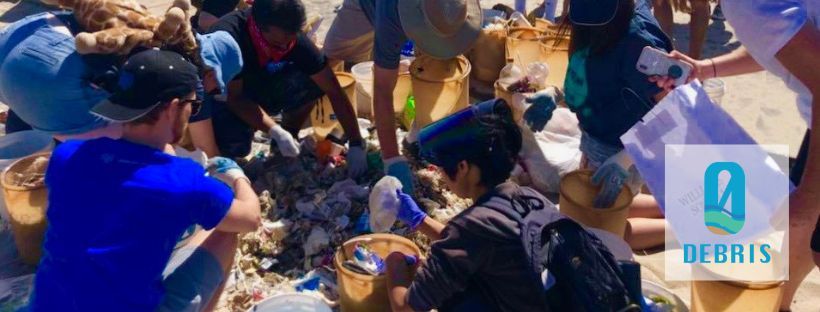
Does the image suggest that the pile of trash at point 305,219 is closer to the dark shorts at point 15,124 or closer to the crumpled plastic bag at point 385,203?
the crumpled plastic bag at point 385,203

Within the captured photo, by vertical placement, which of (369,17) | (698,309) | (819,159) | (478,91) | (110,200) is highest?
(819,159)

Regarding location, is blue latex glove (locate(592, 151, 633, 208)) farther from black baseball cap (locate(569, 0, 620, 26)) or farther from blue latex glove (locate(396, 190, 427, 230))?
blue latex glove (locate(396, 190, 427, 230))

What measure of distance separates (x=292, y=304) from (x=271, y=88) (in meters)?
1.41

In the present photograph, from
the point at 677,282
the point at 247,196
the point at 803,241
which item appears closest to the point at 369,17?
the point at 247,196

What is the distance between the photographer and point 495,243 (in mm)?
1984

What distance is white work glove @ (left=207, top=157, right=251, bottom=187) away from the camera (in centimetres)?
244

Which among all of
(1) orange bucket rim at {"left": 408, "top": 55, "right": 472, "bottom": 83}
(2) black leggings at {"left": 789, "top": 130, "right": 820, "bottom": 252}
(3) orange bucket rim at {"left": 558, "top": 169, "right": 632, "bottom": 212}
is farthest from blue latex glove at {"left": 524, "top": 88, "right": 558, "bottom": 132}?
(2) black leggings at {"left": 789, "top": 130, "right": 820, "bottom": 252}

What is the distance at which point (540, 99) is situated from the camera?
308 cm

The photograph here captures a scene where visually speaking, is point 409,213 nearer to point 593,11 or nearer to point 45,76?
point 593,11

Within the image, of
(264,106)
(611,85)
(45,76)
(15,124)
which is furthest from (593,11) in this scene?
(15,124)

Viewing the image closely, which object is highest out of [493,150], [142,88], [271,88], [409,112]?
[142,88]

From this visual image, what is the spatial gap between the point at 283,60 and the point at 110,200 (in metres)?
1.74

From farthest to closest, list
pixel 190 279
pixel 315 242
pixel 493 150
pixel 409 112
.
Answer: pixel 409 112 → pixel 315 242 → pixel 190 279 → pixel 493 150

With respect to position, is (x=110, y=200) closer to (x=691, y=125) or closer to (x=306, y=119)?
(x=691, y=125)
